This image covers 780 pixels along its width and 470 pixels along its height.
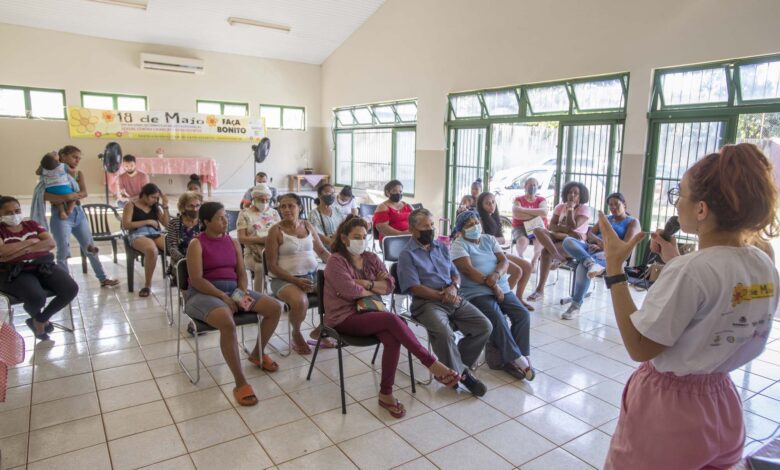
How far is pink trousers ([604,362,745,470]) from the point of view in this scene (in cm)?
126

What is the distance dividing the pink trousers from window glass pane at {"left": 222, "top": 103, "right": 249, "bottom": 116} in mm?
11511

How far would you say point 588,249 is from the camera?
492cm

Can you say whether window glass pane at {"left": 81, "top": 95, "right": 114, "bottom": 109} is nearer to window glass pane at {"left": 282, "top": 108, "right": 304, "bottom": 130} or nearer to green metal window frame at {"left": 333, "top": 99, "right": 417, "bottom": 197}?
window glass pane at {"left": 282, "top": 108, "right": 304, "bottom": 130}

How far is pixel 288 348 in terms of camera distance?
3.74 meters

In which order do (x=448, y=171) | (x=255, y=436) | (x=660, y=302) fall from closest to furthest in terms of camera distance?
(x=660, y=302)
(x=255, y=436)
(x=448, y=171)

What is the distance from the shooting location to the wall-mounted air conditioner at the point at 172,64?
1039 centimetres

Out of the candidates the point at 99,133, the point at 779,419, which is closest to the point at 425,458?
the point at 779,419

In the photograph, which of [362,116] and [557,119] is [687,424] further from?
[362,116]

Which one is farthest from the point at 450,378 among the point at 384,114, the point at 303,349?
the point at 384,114

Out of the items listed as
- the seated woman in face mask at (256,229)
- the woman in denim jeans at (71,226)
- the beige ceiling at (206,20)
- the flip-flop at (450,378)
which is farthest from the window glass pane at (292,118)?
the flip-flop at (450,378)

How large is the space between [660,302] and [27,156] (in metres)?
11.6

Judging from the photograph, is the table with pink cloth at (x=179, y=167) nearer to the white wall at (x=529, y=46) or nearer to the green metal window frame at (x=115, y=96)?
the green metal window frame at (x=115, y=96)

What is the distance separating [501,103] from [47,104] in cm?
872

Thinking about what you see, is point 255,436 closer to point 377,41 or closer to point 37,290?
point 37,290
